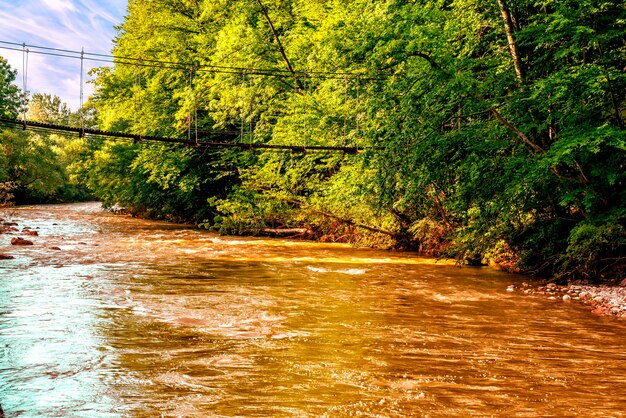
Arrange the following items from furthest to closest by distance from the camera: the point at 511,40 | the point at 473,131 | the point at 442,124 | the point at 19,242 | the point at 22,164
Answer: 1. the point at 22,164
2. the point at 19,242
3. the point at 442,124
4. the point at 473,131
5. the point at 511,40

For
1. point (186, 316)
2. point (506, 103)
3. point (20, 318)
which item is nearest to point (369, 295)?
point (186, 316)

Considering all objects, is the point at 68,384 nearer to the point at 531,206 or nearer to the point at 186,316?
the point at 186,316

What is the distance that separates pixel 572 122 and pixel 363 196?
5.22m

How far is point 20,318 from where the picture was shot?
7.53m

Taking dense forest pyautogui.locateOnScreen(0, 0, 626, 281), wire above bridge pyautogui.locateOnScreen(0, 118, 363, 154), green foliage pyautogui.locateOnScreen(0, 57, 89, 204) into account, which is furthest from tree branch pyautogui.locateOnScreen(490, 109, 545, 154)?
green foliage pyautogui.locateOnScreen(0, 57, 89, 204)

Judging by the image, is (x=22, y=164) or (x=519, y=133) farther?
(x=22, y=164)

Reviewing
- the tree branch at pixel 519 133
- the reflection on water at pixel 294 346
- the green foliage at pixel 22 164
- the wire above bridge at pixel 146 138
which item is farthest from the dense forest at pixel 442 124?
the green foliage at pixel 22 164

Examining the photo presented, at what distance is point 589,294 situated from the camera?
365 inches

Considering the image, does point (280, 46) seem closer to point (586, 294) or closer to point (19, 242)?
point (19, 242)

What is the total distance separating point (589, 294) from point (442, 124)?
4.02 metres

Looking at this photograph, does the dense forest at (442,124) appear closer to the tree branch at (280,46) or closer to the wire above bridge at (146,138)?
the tree branch at (280,46)

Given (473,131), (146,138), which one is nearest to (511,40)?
(473,131)

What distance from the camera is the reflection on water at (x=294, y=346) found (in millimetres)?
4656

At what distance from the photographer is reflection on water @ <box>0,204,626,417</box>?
15.3 feet
